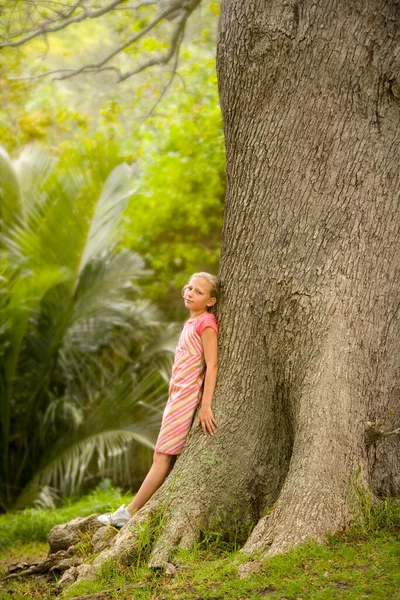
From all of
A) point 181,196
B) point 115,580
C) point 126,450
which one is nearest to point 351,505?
point 115,580

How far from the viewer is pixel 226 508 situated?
4605 mm

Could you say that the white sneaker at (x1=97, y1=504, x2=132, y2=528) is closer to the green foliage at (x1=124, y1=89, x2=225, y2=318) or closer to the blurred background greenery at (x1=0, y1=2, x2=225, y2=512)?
the blurred background greenery at (x1=0, y1=2, x2=225, y2=512)

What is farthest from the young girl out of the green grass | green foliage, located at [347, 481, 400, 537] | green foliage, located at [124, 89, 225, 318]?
green foliage, located at [124, 89, 225, 318]

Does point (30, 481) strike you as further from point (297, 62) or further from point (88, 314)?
point (297, 62)

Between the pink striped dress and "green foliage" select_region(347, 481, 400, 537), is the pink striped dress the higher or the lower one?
the higher one

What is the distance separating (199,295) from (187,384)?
24.0 inches

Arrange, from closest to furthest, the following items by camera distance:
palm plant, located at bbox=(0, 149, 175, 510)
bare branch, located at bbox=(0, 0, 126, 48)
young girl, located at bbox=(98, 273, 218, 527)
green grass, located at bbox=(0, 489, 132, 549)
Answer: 1. young girl, located at bbox=(98, 273, 218, 527)
2. bare branch, located at bbox=(0, 0, 126, 48)
3. green grass, located at bbox=(0, 489, 132, 549)
4. palm plant, located at bbox=(0, 149, 175, 510)

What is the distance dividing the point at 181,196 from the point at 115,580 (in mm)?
6988

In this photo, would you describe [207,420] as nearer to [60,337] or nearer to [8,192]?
[60,337]

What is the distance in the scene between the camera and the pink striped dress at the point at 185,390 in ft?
16.1

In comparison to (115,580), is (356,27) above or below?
above

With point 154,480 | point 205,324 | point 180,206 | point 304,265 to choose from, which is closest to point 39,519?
point 154,480

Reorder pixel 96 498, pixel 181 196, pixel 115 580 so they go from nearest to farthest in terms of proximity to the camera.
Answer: pixel 115 580
pixel 96 498
pixel 181 196

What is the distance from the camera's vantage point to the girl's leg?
16.2ft
